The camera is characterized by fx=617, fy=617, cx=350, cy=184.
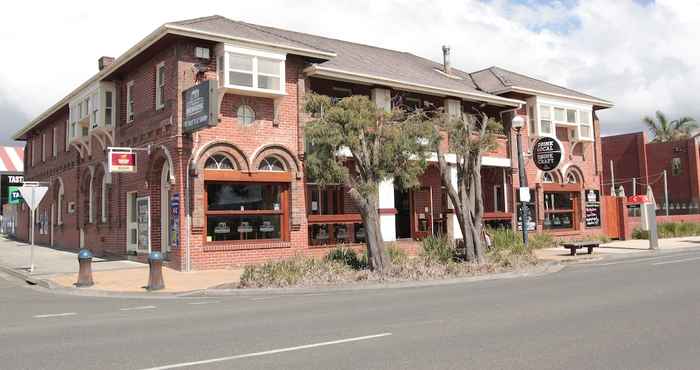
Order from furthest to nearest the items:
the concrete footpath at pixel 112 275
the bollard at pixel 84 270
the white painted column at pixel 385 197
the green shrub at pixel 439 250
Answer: the white painted column at pixel 385 197 → the green shrub at pixel 439 250 → the bollard at pixel 84 270 → the concrete footpath at pixel 112 275

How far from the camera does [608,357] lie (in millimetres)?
6137

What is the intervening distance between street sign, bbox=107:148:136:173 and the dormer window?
3775 millimetres

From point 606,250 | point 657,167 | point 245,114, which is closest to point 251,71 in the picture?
point 245,114

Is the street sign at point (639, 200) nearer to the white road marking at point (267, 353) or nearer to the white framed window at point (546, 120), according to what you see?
the white framed window at point (546, 120)

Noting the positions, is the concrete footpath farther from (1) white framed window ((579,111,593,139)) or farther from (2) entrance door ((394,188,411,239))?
(1) white framed window ((579,111,593,139))

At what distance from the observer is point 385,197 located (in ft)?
72.1

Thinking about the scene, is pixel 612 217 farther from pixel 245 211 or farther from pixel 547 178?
pixel 245 211

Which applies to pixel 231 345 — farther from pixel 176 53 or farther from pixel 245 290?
pixel 176 53

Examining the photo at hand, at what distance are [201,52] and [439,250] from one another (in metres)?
8.89

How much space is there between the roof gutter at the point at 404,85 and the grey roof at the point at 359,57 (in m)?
0.27

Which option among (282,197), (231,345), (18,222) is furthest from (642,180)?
(231,345)

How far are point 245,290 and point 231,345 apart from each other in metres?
6.40

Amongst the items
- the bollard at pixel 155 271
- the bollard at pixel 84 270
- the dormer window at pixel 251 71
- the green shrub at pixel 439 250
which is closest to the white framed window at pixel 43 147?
the dormer window at pixel 251 71

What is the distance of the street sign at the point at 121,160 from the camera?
18438 mm
